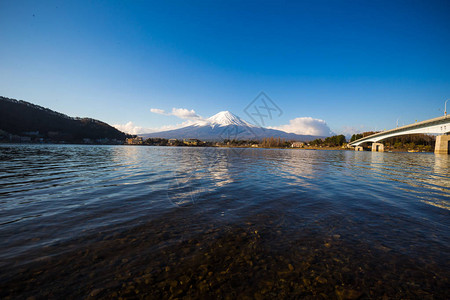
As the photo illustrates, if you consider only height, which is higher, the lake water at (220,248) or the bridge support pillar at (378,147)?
the bridge support pillar at (378,147)

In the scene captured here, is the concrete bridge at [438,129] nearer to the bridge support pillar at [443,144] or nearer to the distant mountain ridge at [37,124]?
the bridge support pillar at [443,144]

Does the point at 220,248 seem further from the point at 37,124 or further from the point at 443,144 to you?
the point at 37,124

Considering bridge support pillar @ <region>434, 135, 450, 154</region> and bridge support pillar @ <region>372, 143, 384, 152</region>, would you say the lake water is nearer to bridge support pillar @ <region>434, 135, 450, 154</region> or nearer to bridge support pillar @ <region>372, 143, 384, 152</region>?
bridge support pillar @ <region>434, 135, 450, 154</region>

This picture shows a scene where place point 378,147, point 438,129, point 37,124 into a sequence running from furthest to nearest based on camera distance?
point 37,124 < point 378,147 < point 438,129

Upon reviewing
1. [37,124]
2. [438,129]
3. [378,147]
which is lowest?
[378,147]

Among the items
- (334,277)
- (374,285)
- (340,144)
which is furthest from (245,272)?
(340,144)

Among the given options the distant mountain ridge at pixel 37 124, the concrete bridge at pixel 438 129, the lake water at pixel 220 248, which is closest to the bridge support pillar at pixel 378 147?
the concrete bridge at pixel 438 129

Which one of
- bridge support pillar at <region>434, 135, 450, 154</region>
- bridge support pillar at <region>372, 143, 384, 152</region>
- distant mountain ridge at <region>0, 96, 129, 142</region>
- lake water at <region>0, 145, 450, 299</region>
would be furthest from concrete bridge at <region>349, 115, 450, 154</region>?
distant mountain ridge at <region>0, 96, 129, 142</region>

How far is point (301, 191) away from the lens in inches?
415

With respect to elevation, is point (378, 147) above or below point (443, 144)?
below

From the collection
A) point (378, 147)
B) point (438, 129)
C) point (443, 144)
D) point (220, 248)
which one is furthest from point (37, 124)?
point (378, 147)

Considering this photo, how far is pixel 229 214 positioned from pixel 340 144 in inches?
7803

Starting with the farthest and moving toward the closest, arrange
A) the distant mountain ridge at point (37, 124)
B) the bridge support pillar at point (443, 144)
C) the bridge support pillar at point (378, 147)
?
1. the distant mountain ridge at point (37, 124)
2. the bridge support pillar at point (378, 147)
3. the bridge support pillar at point (443, 144)

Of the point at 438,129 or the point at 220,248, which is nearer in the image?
the point at 220,248
